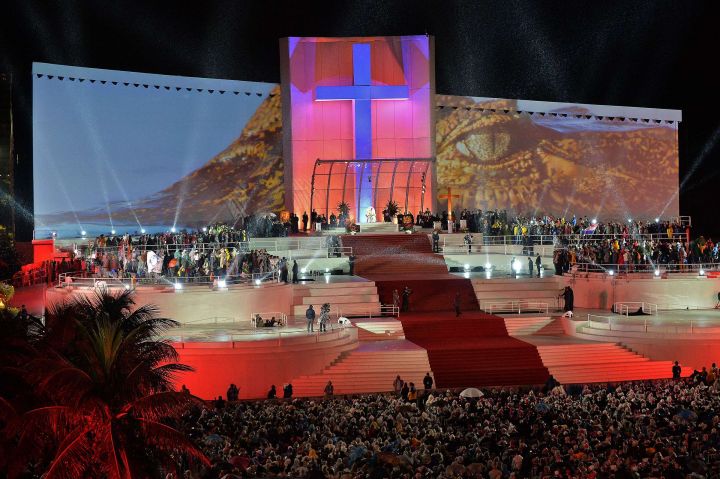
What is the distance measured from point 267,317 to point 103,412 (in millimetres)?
14888

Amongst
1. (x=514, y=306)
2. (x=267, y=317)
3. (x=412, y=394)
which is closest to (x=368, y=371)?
(x=412, y=394)

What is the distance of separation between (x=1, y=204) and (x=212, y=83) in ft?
28.3

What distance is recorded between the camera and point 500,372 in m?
23.1

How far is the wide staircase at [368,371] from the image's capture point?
2259 centimetres

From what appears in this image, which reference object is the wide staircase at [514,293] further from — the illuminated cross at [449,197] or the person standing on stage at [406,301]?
the illuminated cross at [449,197]

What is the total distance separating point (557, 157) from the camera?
139 ft

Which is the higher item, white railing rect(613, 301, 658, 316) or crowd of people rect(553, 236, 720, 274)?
crowd of people rect(553, 236, 720, 274)

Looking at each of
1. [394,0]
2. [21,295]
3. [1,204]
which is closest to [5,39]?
[1,204]

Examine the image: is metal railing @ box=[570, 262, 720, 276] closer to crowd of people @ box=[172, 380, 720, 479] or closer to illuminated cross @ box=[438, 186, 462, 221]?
illuminated cross @ box=[438, 186, 462, 221]

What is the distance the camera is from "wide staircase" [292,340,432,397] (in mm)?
22592

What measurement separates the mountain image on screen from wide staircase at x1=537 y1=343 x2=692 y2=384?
18.9m

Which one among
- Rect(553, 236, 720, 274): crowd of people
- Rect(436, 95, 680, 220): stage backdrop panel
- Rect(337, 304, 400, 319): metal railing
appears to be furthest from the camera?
Rect(436, 95, 680, 220): stage backdrop panel

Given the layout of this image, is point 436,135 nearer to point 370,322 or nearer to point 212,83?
point 212,83

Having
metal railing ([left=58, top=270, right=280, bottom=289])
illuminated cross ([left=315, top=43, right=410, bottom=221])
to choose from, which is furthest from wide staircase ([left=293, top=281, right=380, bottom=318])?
illuminated cross ([left=315, top=43, right=410, bottom=221])
